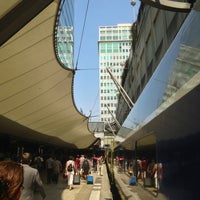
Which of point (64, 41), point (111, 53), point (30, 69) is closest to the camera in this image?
point (30, 69)

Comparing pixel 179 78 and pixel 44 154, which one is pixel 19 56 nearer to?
pixel 179 78

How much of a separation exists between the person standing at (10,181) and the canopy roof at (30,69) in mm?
3165

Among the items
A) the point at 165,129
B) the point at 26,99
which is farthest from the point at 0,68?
the point at 165,129

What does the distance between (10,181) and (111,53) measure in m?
50.8

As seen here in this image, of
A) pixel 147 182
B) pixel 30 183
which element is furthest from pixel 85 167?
pixel 30 183

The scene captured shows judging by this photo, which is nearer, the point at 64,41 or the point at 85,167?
the point at 85,167

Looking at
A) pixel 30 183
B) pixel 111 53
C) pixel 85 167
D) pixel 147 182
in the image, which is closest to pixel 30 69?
pixel 147 182

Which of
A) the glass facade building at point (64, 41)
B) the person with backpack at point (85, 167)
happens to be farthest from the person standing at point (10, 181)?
the person with backpack at point (85, 167)

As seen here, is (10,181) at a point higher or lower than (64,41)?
lower

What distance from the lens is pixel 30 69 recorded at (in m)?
11.0

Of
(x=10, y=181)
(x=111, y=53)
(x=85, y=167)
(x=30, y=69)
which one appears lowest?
(x=10, y=181)

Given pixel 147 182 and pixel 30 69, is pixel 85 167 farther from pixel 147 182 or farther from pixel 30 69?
pixel 147 182

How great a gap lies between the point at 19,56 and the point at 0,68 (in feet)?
1.75

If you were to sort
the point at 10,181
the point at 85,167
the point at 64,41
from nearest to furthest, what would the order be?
1. the point at 10,181
2. the point at 85,167
3. the point at 64,41
